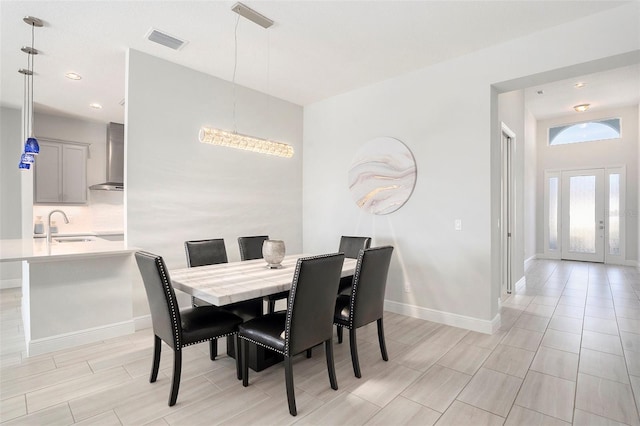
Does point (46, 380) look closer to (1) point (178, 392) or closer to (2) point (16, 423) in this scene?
(2) point (16, 423)

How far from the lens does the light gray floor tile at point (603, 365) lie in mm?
2416

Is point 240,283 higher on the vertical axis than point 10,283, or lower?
higher

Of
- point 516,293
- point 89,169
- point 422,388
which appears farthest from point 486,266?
point 89,169

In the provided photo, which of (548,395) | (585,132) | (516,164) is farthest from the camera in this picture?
(585,132)

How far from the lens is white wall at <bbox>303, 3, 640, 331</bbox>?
9.46 feet

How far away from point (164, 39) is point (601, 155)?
343 inches

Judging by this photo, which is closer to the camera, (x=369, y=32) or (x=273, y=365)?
(x=273, y=365)

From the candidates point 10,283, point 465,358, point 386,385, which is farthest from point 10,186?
point 465,358

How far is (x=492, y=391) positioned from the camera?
7.31 ft

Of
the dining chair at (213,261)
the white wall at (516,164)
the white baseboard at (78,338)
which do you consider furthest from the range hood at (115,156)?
the white wall at (516,164)

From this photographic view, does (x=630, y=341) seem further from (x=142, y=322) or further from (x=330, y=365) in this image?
(x=142, y=322)

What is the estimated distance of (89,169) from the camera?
5887 millimetres

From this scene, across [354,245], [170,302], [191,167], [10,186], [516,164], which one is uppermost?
[516,164]

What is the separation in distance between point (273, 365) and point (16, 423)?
5.04ft
